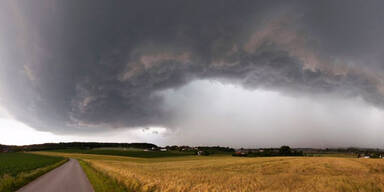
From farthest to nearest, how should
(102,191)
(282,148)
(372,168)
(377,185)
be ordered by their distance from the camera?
(282,148), (372,168), (102,191), (377,185)

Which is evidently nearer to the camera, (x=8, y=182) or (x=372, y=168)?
(x=8, y=182)

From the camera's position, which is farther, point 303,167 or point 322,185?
point 303,167

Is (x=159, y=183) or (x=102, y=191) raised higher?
(x=159, y=183)

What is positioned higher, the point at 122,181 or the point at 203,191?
the point at 203,191

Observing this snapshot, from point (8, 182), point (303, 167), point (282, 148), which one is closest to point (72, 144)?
point (282, 148)

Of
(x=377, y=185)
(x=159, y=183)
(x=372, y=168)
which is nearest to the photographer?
(x=377, y=185)

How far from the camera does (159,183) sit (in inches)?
499

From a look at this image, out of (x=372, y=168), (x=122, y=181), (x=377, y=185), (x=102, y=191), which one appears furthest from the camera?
(x=372, y=168)

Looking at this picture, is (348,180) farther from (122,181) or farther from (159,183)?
(122,181)

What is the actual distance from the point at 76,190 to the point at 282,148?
93.4 metres

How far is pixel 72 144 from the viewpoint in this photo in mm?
196000

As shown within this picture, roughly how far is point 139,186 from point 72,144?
221663 millimetres

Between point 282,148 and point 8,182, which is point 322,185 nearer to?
point 8,182

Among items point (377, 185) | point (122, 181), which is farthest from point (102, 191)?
point (377, 185)
